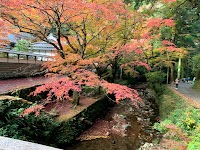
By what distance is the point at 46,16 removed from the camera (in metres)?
8.66

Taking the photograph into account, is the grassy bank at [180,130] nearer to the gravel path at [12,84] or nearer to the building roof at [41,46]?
the gravel path at [12,84]

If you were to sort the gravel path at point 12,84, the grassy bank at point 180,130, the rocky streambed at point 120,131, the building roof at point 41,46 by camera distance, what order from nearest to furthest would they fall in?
the grassy bank at point 180,130 < the rocky streambed at point 120,131 < the gravel path at point 12,84 < the building roof at point 41,46

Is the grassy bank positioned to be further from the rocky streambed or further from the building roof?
the building roof

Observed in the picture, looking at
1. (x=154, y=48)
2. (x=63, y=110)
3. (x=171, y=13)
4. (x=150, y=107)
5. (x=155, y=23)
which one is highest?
(x=171, y=13)

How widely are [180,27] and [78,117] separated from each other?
1380cm

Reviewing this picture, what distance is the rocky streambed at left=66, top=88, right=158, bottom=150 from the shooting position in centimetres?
786

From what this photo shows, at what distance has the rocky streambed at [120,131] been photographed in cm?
786

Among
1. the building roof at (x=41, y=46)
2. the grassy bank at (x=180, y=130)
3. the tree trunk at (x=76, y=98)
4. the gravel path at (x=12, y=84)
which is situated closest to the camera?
the grassy bank at (x=180, y=130)

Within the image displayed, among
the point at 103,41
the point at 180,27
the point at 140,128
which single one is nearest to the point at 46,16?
the point at 103,41

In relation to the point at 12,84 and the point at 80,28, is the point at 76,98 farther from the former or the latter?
the point at 12,84

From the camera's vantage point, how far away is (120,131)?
935 cm

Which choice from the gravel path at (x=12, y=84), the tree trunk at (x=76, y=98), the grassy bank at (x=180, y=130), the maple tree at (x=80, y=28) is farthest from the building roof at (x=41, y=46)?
the grassy bank at (x=180, y=130)

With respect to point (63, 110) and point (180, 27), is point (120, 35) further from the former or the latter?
point (180, 27)

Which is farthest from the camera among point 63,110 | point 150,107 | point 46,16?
point 150,107
